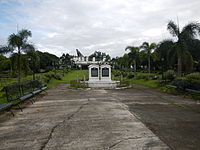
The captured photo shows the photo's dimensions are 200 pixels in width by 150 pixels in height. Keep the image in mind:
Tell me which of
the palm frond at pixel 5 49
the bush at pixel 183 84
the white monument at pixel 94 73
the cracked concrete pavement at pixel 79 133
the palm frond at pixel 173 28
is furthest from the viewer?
the white monument at pixel 94 73

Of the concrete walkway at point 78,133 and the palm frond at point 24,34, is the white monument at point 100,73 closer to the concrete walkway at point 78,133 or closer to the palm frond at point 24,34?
the palm frond at point 24,34

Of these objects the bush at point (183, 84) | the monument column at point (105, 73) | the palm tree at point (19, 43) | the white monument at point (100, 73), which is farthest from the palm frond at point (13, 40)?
the bush at point (183, 84)

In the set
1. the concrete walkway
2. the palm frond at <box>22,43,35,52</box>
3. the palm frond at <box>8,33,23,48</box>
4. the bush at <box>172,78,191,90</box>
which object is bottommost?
the concrete walkway

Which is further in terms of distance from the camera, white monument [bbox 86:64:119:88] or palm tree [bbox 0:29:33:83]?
white monument [bbox 86:64:119:88]

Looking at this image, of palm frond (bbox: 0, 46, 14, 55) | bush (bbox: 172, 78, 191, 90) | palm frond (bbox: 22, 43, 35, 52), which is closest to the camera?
bush (bbox: 172, 78, 191, 90)

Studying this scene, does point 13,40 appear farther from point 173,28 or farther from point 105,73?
point 173,28

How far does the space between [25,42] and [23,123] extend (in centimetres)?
1015

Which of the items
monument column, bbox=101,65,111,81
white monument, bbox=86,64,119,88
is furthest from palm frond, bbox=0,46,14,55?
monument column, bbox=101,65,111,81

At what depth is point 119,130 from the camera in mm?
4734

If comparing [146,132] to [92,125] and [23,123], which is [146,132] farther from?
[23,123]

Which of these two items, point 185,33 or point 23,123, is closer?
point 23,123

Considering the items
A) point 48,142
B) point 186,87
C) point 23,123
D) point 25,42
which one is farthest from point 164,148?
point 25,42

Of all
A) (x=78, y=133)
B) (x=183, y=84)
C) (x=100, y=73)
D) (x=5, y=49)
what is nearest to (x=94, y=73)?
(x=100, y=73)

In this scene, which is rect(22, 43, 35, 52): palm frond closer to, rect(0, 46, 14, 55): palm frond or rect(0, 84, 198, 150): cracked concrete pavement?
rect(0, 46, 14, 55): palm frond
